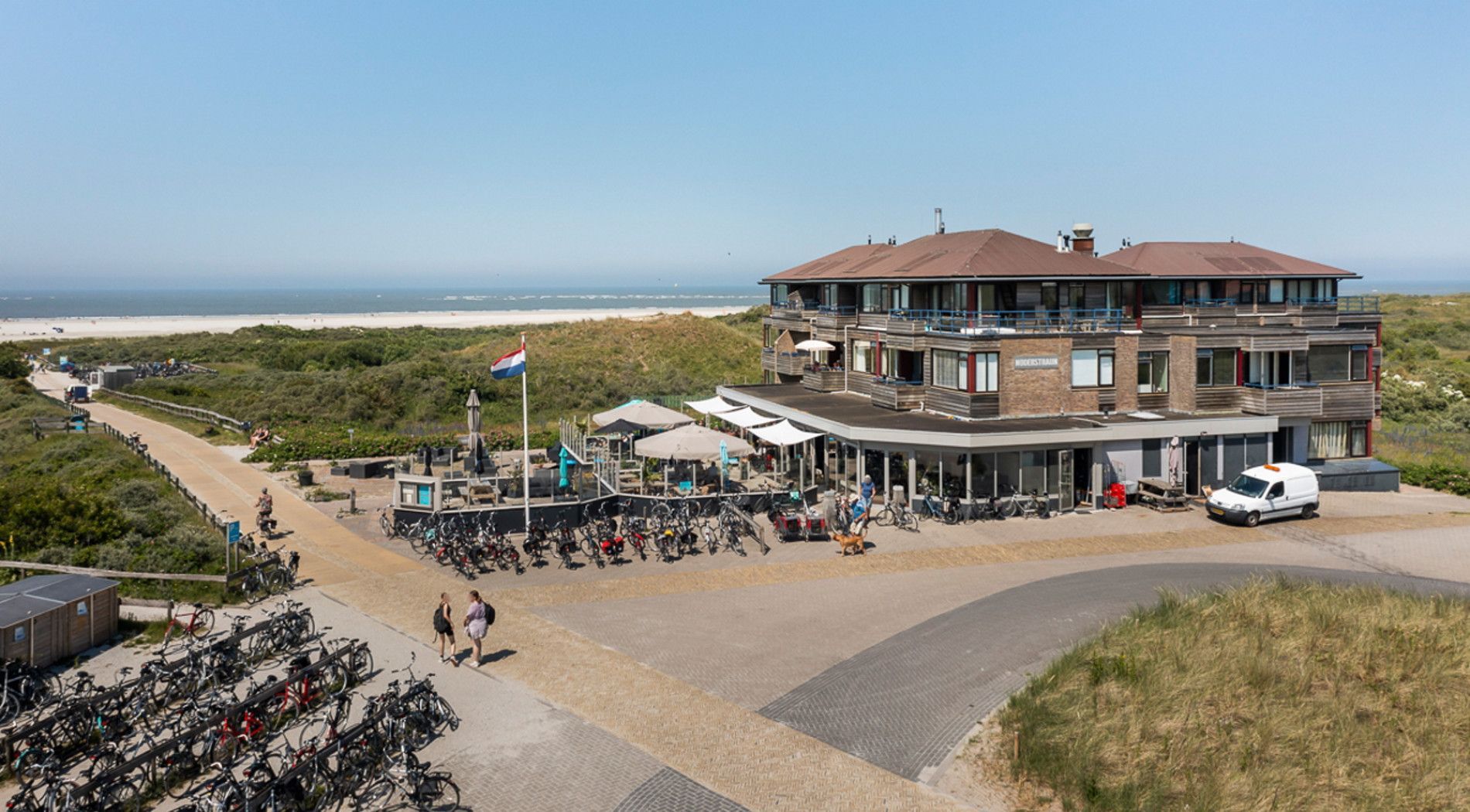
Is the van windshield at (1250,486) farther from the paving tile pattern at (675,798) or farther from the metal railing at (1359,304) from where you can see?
the paving tile pattern at (675,798)

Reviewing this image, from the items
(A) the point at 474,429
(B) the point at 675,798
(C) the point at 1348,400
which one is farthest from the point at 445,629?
(C) the point at 1348,400

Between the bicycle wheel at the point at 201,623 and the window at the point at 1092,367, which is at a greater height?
the window at the point at 1092,367

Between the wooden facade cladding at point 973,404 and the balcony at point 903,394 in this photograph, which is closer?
the wooden facade cladding at point 973,404

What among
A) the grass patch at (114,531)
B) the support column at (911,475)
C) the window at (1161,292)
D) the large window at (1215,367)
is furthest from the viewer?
the window at (1161,292)

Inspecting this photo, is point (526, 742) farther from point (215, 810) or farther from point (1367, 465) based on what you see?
point (1367, 465)

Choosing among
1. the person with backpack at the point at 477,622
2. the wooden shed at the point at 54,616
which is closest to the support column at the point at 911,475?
the person with backpack at the point at 477,622
